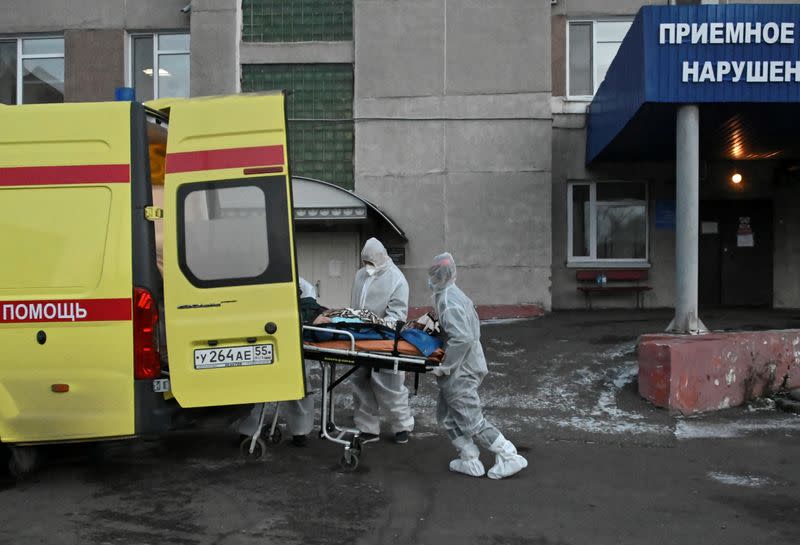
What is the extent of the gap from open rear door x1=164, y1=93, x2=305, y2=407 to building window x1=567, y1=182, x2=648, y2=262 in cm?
955

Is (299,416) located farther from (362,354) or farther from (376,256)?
(376,256)

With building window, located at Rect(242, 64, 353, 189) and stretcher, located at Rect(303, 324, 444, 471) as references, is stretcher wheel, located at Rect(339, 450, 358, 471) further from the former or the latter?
building window, located at Rect(242, 64, 353, 189)

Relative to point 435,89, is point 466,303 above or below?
below

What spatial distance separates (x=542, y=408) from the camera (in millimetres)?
8586

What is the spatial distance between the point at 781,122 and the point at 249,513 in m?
8.96

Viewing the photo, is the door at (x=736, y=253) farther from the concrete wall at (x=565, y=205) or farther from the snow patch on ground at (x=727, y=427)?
the snow patch on ground at (x=727, y=427)

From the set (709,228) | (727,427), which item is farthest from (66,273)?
(709,228)

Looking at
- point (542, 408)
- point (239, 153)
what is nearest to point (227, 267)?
point (239, 153)

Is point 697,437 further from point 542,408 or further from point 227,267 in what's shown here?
point 227,267

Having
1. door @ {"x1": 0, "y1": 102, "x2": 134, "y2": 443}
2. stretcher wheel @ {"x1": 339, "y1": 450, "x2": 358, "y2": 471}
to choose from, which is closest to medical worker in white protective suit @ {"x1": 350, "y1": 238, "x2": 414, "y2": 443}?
stretcher wheel @ {"x1": 339, "y1": 450, "x2": 358, "y2": 471}

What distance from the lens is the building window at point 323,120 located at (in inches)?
541

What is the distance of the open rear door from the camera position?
17.8 ft

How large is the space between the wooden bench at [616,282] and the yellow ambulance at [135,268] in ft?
30.8

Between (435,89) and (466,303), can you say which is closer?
(466,303)
